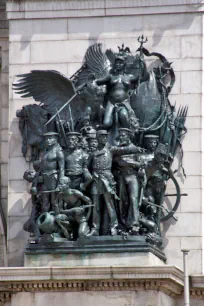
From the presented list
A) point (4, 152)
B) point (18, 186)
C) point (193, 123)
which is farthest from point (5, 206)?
point (193, 123)

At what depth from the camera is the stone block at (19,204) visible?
102 feet

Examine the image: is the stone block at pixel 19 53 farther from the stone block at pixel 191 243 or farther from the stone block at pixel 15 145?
the stone block at pixel 191 243

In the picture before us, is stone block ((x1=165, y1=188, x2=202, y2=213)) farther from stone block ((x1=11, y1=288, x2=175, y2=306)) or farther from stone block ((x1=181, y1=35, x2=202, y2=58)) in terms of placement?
stone block ((x1=181, y1=35, x2=202, y2=58))

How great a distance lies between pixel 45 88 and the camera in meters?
31.1

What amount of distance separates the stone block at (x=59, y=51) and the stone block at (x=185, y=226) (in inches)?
133

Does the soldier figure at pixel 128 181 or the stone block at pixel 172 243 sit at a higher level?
the soldier figure at pixel 128 181

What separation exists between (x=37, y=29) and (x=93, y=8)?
1077 mm

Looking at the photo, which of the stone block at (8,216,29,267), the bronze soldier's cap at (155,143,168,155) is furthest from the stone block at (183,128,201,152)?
the stone block at (8,216,29,267)

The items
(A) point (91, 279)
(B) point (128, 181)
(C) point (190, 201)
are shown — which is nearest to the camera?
(A) point (91, 279)

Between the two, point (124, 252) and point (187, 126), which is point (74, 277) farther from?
point (187, 126)

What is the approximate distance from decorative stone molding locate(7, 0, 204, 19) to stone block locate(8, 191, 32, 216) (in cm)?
323

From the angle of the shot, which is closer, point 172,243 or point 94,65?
point 172,243

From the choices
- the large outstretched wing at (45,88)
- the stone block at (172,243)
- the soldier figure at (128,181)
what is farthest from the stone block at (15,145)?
the stone block at (172,243)

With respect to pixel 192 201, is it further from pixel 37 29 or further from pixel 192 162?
pixel 37 29
